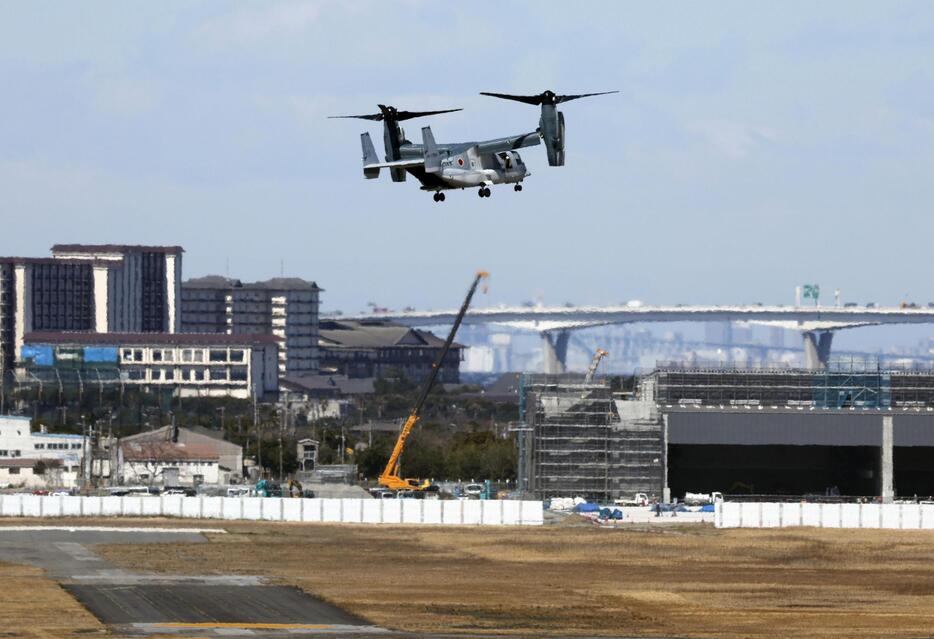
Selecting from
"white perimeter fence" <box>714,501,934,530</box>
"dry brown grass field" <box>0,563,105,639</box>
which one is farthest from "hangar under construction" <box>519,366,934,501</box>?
"dry brown grass field" <box>0,563,105,639</box>

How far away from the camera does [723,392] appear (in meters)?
186

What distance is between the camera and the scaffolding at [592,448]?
564 feet

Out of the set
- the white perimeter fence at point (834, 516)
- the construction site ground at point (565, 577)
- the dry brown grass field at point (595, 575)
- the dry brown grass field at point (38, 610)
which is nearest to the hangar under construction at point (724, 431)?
the construction site ground at point (565, 577)

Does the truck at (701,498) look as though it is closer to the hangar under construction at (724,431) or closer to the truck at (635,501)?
the hangar under construction at (724,431)

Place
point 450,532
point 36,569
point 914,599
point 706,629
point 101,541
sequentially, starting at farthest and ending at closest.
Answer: point 450,532 → point 101,541 → point 36,569 → point 914,599 → point 706,629

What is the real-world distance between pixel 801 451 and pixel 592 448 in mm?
36095

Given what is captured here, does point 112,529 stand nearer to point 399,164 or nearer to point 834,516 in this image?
point 834,516

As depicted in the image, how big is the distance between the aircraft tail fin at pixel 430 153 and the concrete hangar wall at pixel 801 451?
102215 millimetres

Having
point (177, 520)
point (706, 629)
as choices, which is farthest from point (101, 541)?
point (706, 629)

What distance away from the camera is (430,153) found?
76.9m

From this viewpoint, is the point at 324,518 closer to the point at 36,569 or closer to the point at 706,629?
the point at 36,569

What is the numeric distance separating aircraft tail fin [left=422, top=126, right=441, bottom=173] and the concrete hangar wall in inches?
4024

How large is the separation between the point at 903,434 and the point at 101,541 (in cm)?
9078

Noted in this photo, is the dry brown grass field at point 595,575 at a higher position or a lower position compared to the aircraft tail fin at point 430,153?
lower
